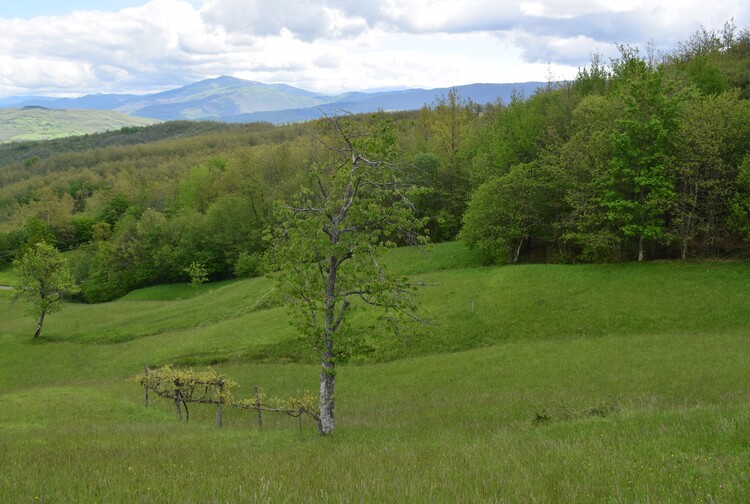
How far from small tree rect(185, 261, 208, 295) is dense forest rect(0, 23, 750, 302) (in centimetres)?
262

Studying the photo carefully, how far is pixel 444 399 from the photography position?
80.7 feet

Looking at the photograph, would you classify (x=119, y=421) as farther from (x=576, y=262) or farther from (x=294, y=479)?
(x=576, y=262)

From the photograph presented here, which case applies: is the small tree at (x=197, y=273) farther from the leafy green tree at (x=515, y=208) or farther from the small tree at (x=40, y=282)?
the leafy green tree at (x=515, y=208)

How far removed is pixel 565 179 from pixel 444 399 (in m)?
33.0

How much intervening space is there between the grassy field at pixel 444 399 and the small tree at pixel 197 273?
16.7 m

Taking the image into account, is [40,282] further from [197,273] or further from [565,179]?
[565,179]

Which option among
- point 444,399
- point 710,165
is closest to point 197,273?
point 444,399

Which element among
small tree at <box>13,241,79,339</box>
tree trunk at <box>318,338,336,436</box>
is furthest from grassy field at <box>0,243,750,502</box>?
small tree at <box>13,241,79,339</box>

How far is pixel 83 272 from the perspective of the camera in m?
99.7

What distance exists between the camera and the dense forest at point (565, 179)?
137ft

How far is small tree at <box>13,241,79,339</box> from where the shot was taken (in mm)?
54094

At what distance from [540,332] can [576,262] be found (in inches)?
732

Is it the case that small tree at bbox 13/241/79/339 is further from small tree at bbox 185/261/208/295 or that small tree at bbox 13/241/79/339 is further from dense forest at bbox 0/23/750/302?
dense forest at bbox 0/23/750/302

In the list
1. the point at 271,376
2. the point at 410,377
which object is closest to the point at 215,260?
the point at 271,376
